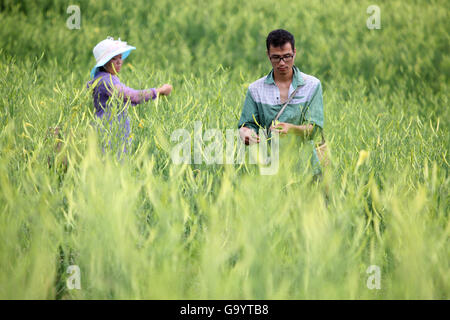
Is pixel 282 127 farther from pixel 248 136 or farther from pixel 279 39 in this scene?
pixel 279 39

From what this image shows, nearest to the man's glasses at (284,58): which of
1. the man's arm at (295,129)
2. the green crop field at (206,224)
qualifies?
the man's arm at (295,129)

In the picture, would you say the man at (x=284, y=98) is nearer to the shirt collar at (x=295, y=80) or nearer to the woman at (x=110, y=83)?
the shirt collar at (x=295, y=80)

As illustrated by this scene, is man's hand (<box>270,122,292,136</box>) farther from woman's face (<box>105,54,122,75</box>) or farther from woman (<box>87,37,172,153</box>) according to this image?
woman's face (<box>105,54,122,75</box>)

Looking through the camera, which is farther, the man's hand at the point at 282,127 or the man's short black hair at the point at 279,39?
the man's short black hair at the point at 279,39

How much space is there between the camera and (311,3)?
7.40m

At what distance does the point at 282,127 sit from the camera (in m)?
1.97

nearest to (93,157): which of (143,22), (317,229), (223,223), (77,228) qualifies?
(77,228)

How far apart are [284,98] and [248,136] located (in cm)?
29

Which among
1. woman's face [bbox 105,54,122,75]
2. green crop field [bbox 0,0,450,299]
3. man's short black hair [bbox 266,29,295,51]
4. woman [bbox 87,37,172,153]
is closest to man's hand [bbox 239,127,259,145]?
green crop field [bbox 0,0,450,299]

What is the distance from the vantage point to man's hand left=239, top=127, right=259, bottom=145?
78.7 inches

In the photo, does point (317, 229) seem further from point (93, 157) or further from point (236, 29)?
point (236, 29)

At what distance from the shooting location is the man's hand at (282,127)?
196 centimetres

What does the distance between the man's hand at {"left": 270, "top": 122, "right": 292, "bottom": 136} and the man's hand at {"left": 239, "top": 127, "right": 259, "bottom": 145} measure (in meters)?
0.09

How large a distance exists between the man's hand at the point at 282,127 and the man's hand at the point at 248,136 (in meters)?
0.09
